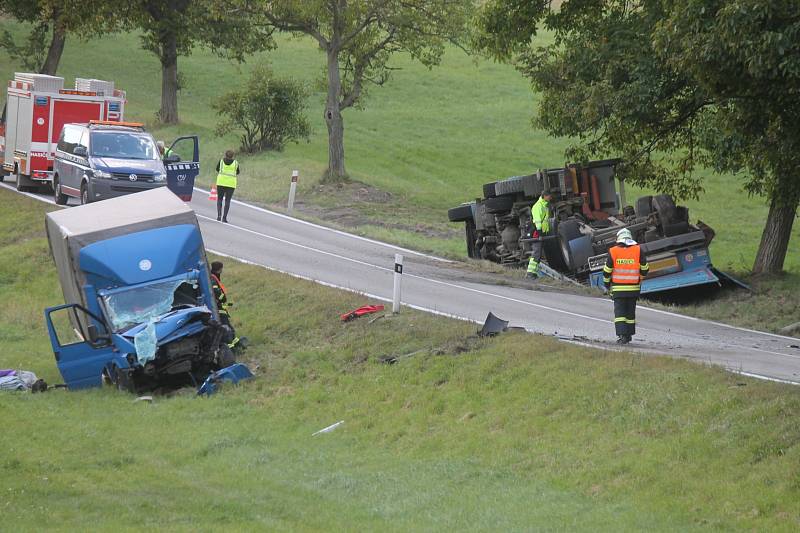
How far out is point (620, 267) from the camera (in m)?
15.3

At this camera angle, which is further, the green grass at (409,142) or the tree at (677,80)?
the green grass at (409,142)

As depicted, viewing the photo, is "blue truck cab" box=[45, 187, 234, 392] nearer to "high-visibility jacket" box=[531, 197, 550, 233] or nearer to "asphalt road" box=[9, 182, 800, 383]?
"asphalt road" box=[9, 182, 800, 383]

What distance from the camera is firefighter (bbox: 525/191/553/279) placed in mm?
22719

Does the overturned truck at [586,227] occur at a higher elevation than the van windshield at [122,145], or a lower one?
lower

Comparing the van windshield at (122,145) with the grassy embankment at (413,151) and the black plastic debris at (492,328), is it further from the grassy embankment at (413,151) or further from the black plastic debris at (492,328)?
the black plastic debris at (492,328)

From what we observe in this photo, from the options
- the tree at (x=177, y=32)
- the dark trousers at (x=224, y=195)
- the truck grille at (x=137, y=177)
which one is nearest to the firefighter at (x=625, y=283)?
the dark trousers at (x=224, y=195)

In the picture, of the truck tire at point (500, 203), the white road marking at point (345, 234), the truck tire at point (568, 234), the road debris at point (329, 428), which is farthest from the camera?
the white road marking at point (345, 234)

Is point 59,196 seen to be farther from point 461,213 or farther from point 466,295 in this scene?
point 466,295

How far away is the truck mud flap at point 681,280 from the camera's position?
21.1 meters

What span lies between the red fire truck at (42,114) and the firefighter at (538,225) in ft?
45.8

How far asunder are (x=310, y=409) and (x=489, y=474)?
4004 mm

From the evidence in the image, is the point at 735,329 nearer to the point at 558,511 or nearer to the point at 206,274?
the point at 206,274

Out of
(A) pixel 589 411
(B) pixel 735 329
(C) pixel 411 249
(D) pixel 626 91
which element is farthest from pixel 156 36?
(A) pixel 589 411

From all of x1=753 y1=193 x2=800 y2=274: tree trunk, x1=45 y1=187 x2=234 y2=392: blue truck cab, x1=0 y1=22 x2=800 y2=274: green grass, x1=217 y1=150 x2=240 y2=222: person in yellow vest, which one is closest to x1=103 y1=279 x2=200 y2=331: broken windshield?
x1=45 y1=187 x2=234 y2=392: blue truck cab
